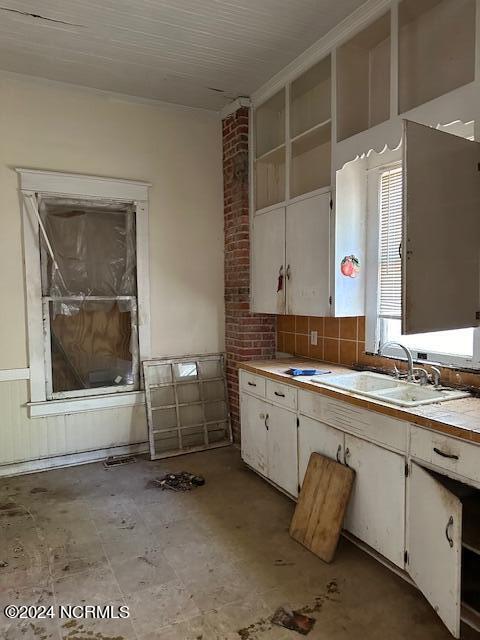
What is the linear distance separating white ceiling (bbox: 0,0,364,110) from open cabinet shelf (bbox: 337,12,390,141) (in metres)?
0.23

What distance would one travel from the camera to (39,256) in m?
3.66

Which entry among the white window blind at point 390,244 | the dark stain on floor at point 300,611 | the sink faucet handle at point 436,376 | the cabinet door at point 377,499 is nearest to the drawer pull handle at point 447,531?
the cabinet door at point 377,499

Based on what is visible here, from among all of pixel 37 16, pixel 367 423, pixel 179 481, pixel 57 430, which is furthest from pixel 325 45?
pixel 57 430

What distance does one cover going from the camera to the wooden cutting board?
98.5 inches

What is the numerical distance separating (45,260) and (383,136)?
2.73 meters

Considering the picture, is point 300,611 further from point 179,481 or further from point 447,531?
point 179,481

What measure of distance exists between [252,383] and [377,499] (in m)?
1.39

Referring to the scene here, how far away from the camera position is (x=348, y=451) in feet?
8.41

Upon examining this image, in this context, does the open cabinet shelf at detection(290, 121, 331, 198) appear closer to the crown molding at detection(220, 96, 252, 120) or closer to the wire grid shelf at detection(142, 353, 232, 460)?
the crown molding at detection(220, 96, 252, 120)

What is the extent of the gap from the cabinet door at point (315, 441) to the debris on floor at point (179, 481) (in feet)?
2.94

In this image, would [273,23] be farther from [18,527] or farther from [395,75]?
[18,527]

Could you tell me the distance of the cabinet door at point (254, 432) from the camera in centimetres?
340

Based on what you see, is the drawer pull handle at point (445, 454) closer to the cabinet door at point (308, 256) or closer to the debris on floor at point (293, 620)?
the debris on floor at point (293, 620)

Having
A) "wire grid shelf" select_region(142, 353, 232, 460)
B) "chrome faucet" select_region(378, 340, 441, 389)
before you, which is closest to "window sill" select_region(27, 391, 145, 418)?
"wire grid shelf" select_region(142, 353, 232, 460)
